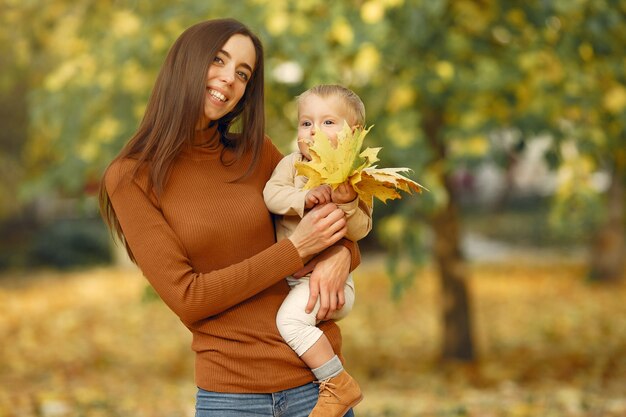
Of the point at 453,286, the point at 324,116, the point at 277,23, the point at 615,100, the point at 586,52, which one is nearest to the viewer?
the point at 324,116

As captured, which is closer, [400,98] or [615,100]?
[400,98]

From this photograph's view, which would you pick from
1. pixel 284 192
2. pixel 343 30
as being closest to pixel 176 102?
pixel 284 192

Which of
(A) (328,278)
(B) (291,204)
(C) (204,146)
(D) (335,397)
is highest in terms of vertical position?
(C) (204,146)

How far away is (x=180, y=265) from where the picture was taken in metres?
2.18

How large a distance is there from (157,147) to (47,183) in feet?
15.5

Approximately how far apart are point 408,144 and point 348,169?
3.20 meters

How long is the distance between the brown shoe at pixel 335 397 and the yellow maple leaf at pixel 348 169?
502 millimetres

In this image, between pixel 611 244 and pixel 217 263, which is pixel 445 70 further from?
pixel 611 244

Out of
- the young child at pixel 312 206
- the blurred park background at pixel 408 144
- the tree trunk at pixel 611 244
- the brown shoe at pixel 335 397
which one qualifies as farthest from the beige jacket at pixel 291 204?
the tree trunk at pixel 611 244

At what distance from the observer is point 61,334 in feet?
33.6

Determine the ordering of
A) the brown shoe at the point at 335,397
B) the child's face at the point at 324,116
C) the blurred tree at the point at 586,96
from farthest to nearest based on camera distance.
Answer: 1. the blurred tree at the point at 586,96
2. the child's face at the point at 324,116
3. the brown shoe at the point at 335,397

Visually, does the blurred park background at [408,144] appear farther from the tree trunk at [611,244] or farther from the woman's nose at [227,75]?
the woman's nose at [227,75]

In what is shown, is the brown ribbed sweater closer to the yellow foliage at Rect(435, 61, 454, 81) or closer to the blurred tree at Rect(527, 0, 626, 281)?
the yellow foliage at Rect(435, 61, 454, 81)

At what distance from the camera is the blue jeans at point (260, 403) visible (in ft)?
7.43
